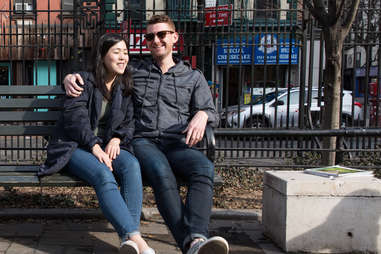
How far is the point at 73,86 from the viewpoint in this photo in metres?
3.62

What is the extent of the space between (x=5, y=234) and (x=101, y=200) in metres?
1.23

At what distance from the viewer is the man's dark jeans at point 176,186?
10.4 feet

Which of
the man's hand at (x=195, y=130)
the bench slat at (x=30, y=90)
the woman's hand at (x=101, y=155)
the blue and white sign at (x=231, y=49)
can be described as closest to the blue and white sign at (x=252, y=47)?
the blue and white sign at (x=231, y=49)

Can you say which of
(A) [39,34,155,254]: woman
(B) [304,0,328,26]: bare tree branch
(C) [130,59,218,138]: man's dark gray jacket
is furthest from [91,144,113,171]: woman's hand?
(B) [304,0,328,26]: bare tree branch

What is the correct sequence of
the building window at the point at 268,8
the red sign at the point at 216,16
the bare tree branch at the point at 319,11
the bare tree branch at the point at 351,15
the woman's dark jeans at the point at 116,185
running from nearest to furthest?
the woman's dark jeans at the point at 116,185, the bare tree branch at the point at 351,15, the bare tree branch at the point at 319,11, the red sign at the point at 216,16, the building window at the point at 268,8

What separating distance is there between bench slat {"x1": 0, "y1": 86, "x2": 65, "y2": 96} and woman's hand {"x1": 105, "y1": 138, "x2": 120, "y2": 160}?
1007 mm

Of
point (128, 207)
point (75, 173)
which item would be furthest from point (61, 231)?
point (128, 207)

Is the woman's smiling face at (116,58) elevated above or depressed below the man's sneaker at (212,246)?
above

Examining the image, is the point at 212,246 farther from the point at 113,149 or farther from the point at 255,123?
the point at 255,123

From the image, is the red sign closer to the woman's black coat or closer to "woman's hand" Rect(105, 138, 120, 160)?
the woman's black coat

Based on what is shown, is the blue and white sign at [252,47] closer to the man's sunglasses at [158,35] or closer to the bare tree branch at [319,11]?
the bare tree branch at [319,11]

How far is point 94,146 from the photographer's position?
3479mm

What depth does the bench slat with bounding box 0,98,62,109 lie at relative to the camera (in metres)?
4.26

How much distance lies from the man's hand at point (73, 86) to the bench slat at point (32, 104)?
2.16 ft
